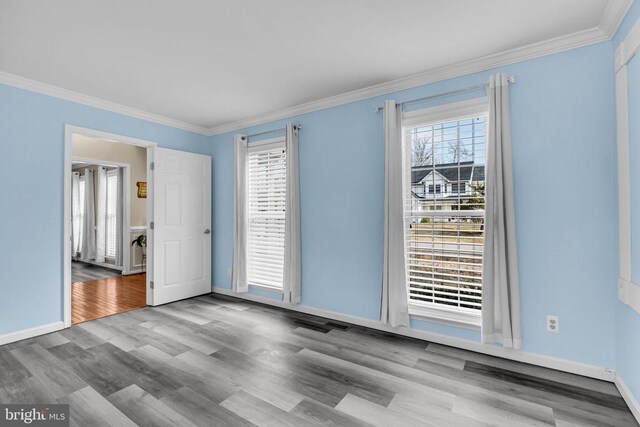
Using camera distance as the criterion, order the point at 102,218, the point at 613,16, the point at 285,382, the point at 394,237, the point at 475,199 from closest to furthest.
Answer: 1. the point at 613,16
2. the point at 285,382
3. the point at 475,199
4. the point at 394,237
5. the point at 102,218

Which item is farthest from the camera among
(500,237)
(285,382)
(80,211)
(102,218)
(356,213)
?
(80,211)

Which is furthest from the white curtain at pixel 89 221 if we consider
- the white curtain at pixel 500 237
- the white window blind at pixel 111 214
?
the white curtain at pixel 500 237

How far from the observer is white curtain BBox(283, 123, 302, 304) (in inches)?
151

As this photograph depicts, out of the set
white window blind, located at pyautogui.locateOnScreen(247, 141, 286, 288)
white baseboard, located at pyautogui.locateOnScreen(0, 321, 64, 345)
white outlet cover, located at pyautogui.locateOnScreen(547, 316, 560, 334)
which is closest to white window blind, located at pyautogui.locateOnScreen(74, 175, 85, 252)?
white baseboard, located at pyautogui.locateOnScreen(0, 321, 64, 345)

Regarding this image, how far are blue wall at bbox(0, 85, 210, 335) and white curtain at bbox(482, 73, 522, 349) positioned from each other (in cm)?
422

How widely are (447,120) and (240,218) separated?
9.49 ft

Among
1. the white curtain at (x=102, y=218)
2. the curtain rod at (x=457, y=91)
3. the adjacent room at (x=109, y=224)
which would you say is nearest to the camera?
the curtain rod at (x=457, y=91)

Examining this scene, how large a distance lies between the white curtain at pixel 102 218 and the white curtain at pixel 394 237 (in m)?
6.82

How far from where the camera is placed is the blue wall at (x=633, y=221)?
6.19ft

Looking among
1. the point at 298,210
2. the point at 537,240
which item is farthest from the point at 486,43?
the point at 298,210

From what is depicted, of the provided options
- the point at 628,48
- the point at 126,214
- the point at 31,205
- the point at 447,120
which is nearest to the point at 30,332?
the point at 31,205

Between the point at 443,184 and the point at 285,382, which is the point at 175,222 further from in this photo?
the point at 443,184

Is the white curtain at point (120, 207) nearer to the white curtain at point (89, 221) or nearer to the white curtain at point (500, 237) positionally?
the white curtain at point (89, 221)

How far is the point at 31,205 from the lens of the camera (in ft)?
10.3
